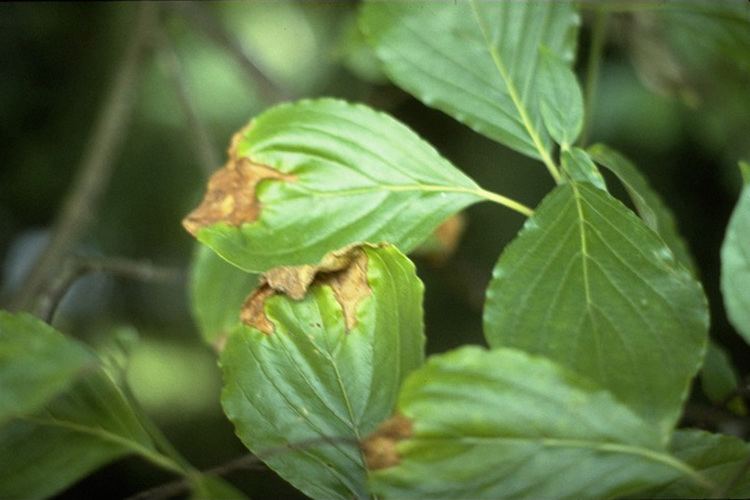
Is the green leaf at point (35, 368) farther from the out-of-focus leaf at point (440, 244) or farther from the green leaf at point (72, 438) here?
the out-of-focus leaf at point (440, 244)

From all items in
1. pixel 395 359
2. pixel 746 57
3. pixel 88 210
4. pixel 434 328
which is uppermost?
pixel 746 57

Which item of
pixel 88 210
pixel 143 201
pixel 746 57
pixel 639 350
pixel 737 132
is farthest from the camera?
pixel 143 201

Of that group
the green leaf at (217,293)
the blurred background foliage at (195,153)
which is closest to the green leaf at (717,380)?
the green leaf at (217,293)

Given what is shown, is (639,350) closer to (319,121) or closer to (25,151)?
(319,121)

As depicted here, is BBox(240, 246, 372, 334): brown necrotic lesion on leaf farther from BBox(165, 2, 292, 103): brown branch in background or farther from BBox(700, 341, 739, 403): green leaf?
BBox(165, 2, 292, 103): brown branch in background

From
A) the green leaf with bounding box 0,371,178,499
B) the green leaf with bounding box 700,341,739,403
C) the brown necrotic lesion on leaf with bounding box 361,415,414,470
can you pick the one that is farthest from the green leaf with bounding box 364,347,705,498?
the green leaf with bounding box 700,341,739,403

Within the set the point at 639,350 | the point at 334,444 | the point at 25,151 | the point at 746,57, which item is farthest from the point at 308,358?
the point at 25,151
